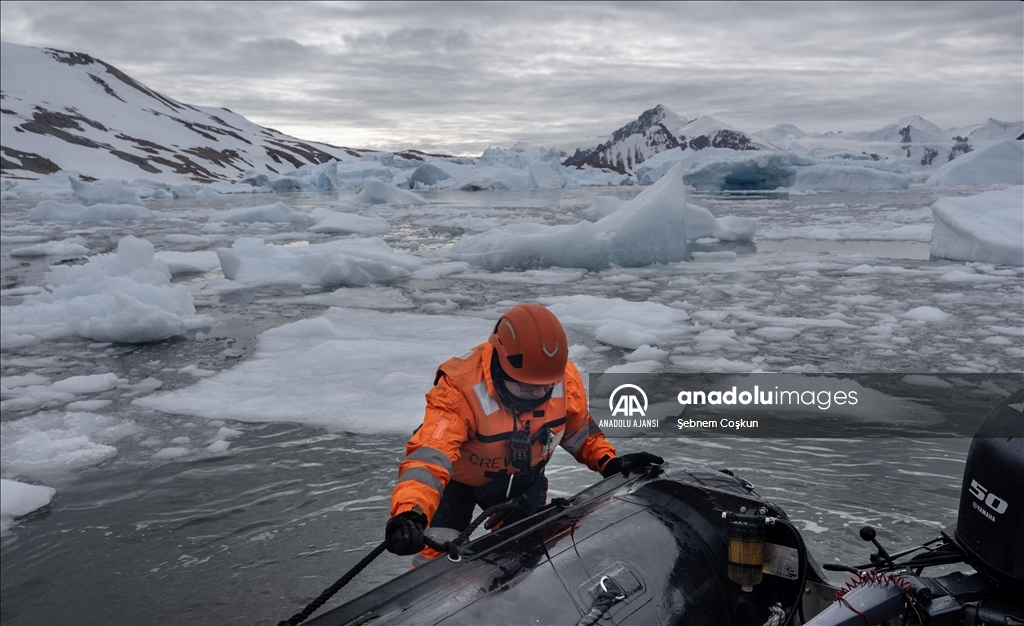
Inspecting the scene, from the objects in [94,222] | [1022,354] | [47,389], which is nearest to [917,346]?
[1022,354]

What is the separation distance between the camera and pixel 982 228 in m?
11.4

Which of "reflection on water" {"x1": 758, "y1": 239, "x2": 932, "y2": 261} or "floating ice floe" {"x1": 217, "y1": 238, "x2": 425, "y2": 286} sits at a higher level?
"floating ice floe" {"x1": 217, "y1": 238, "x2": 425, "y2": 286}

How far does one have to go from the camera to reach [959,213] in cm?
1202

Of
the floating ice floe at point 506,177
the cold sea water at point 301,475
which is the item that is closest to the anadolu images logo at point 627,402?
the cold sea water at point 301,475

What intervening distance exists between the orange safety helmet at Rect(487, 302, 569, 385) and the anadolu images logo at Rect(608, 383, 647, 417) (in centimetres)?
271

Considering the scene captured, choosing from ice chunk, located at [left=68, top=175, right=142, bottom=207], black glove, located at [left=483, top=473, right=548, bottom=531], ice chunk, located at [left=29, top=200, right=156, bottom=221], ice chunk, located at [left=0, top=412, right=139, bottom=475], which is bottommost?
ice chunk, located at [left=0, top=412, right=139, bottom=475]

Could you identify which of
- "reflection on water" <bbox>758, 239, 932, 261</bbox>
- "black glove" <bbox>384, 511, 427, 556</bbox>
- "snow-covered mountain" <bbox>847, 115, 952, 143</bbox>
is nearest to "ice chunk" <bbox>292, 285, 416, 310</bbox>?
"black glove" <bbox>384, 511, 427, 556</bbox>

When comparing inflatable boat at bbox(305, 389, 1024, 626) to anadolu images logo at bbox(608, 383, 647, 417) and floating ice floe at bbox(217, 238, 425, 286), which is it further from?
floating ice floe at bbox(217, 238, 425, 286)

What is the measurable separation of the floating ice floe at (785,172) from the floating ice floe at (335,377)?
3204 cm

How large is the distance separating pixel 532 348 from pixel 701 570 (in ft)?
2.74

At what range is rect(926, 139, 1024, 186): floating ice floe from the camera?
31.7 metres

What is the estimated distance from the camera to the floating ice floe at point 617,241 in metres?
11.4

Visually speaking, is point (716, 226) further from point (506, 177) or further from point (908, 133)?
point (908, 133)

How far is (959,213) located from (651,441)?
33.7 feet
